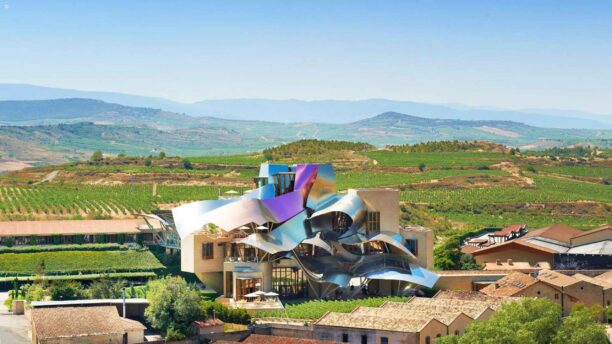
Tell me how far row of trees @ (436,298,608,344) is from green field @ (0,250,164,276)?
30380mm

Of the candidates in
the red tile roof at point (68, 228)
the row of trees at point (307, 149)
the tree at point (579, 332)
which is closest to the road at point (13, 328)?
the red tile roof at point (68, 228)

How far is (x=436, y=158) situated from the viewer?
565 feet

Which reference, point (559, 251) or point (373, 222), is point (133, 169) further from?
point (373, 222)

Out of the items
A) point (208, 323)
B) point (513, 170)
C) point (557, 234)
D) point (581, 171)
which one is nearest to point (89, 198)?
point (557, 234)

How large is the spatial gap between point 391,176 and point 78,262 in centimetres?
7223

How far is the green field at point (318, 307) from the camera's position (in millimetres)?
65919

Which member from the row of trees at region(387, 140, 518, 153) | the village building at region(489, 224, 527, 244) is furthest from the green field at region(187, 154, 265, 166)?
the village building at region(489, 224, 527, 244)

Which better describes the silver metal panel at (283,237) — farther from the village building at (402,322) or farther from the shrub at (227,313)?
the village building at (402,322)

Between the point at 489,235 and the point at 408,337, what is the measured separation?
4837 cm

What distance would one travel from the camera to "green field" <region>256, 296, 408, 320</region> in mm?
65919

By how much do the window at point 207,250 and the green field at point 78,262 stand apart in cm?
744

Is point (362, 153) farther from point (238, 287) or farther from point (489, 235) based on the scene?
point (238, 287)

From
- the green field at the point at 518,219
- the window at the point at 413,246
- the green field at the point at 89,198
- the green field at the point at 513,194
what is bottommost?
the green field at the point at 518,219

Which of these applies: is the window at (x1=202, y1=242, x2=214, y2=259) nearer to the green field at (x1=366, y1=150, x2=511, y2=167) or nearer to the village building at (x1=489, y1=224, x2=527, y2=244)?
the village building at (x1=489, y1=224, x2=527, y2=244)
